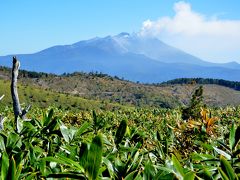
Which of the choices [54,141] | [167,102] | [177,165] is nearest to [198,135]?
[54,141]

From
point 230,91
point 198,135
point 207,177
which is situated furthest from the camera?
point 230,91

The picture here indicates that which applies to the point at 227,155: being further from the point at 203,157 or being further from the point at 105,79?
the point at 105,79

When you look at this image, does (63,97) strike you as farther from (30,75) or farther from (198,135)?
(198,135)

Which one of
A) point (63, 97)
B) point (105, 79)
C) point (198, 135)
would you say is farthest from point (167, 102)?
point (198, 135)

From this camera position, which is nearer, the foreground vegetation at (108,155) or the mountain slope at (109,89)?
the foreground vegetation at (108,155)

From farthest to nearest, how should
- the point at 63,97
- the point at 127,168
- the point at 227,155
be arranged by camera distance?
the point at 63,97 < the point at 227,155 < the point at 127,168

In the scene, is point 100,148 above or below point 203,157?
above

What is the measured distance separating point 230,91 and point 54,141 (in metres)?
161

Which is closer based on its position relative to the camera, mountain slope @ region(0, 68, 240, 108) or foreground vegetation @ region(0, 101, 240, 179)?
foreground vegetation @ region(0, 101, 240, 179)

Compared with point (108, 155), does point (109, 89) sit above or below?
below

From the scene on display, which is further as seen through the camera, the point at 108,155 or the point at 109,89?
the point at 109,89

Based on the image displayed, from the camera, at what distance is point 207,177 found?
1952 millimetres

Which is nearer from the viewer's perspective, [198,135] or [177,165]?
[177,165]

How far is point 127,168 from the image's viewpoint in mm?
2078
